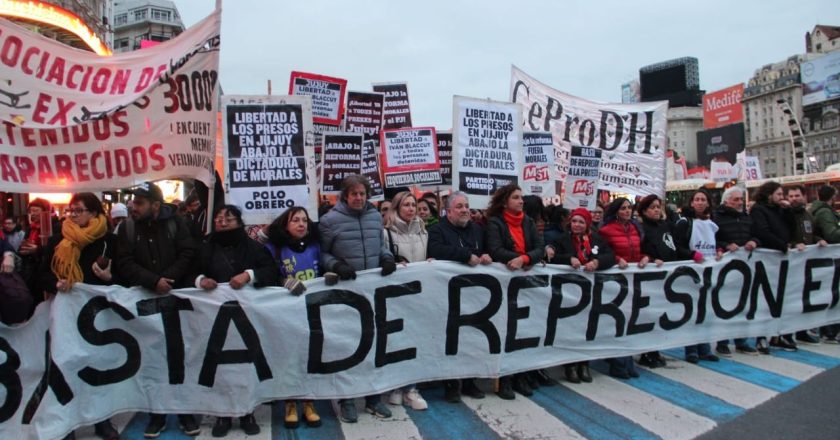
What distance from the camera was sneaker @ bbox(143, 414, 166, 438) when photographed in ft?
13.8

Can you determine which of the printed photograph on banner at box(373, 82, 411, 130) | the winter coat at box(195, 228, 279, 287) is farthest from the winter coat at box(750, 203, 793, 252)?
the printed photograph on banner at box(373, 82, 411, 130)

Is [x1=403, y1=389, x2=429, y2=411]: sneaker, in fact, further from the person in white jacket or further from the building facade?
the building facade

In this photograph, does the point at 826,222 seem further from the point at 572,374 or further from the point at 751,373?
the point at 572,374

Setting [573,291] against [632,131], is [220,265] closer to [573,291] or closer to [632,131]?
[573,291]

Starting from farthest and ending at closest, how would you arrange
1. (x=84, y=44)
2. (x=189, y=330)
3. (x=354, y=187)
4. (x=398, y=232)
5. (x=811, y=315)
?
(x=84, y=44)
(x=811, y=315)
(x=398, y=232)
(x=354, y=187)
(x=189, y=330)

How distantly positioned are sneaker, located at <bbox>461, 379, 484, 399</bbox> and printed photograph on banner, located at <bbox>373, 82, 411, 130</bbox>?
6033 millimetres

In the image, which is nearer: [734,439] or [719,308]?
[734,439]

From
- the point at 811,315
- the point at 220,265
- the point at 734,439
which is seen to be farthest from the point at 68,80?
→ the point at 811,315

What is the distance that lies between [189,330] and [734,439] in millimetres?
3949

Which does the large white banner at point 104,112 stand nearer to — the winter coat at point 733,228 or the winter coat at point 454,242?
the winter coat at point 454,242

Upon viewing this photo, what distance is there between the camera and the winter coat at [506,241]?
5.33 metres

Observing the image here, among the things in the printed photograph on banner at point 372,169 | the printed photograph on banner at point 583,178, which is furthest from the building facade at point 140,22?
the printed photograph on banner at point 583,178

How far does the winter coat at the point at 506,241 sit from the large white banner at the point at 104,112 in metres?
2.47

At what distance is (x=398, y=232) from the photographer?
5.36 m
